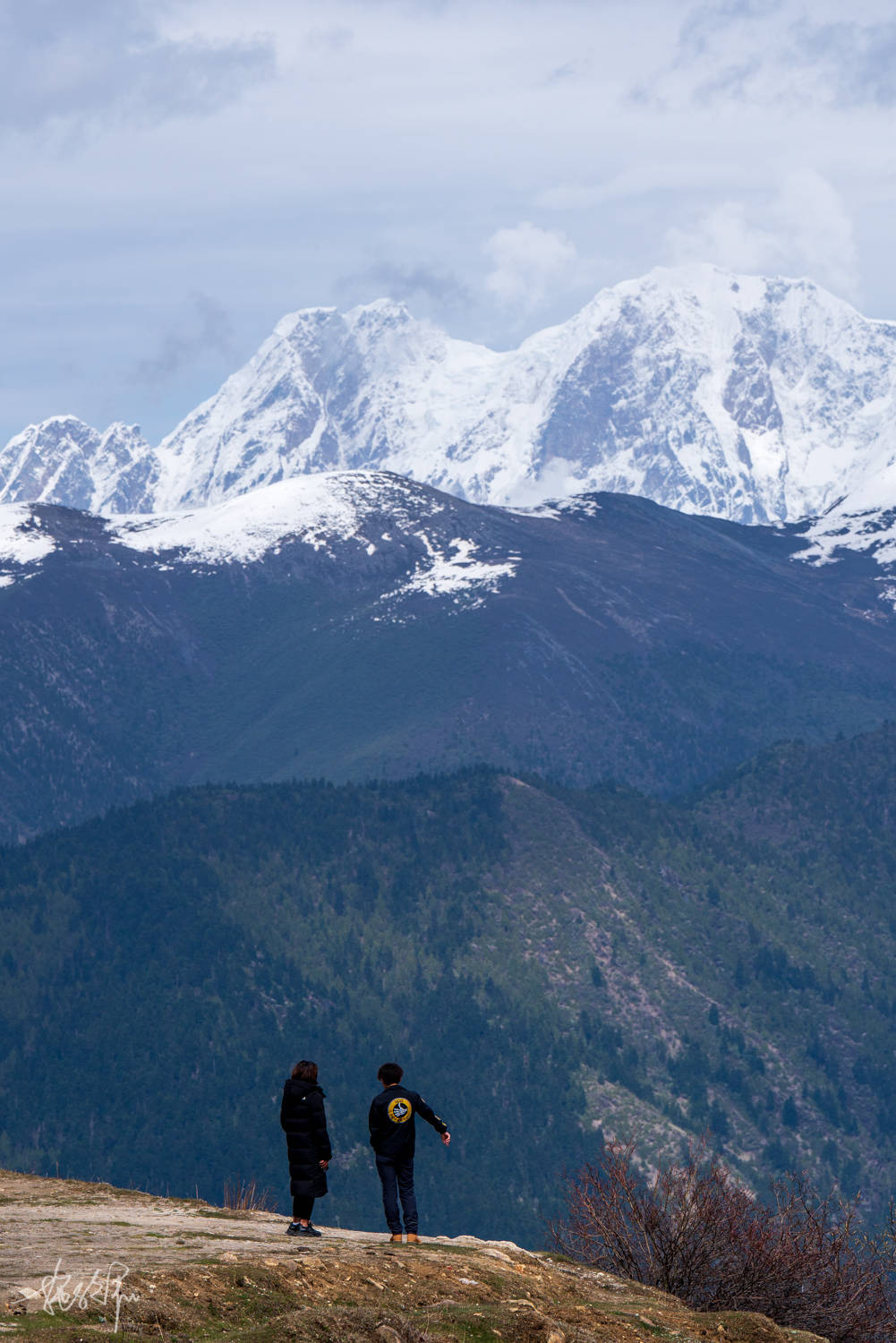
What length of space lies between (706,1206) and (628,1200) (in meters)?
5.42

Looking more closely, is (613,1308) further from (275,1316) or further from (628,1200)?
(628,1200)

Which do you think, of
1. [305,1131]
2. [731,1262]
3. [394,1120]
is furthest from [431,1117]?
[731,1262]

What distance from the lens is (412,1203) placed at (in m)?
47.1

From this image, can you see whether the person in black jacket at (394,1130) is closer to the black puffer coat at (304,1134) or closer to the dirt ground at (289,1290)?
the black puffer coat at (304,1134)

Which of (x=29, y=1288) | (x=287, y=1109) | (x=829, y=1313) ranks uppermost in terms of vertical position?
(x=287, y=1109)

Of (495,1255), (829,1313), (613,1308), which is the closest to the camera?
(613,1308)

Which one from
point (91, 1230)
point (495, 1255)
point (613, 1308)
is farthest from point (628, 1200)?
point (91, 1230)

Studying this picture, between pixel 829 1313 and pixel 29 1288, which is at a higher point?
pixel 29 1288
